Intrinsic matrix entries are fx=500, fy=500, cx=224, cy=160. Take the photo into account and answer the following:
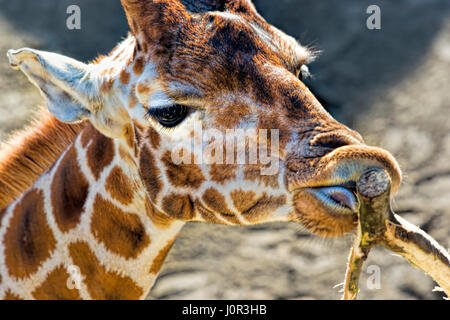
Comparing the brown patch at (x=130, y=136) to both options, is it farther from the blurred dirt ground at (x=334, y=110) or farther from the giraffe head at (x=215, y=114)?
the blurred dirt ground at (x=334, y=110)

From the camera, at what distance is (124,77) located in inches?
102

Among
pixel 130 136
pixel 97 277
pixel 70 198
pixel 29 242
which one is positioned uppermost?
pixel 130 136

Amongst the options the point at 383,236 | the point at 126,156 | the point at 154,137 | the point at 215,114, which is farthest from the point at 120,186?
the point at 383,236

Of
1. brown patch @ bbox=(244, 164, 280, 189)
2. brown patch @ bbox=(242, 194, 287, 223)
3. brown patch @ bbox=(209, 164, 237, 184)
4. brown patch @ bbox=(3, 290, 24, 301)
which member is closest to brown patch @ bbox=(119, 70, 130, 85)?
brown patch @ bbox=(209, 164, 237, 184)

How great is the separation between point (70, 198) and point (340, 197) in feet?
5.20

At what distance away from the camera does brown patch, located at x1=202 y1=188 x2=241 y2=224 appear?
8.33ft

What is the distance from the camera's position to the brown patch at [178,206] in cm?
264

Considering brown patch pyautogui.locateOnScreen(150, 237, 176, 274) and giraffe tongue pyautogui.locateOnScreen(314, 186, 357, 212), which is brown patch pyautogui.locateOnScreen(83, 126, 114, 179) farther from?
giraffe tongue pyautogui.locateOnScreen(314, 186, 357, 212)

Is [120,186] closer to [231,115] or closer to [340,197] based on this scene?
[231,115]

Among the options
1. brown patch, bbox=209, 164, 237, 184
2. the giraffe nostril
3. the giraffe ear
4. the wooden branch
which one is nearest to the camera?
the wooden branch

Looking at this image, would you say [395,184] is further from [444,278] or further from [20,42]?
[20,42]

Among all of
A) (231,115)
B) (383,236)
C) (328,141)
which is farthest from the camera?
(231,115)

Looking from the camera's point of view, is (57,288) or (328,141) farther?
(57,288)

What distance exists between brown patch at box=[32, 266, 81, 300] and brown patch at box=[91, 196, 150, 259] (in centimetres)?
31
